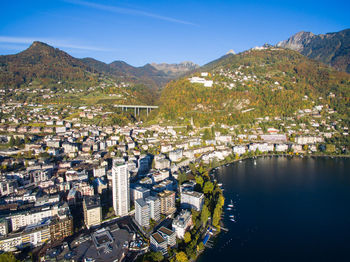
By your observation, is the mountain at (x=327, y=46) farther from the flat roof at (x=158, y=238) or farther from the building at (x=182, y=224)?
the flat roof at (x=158, y=238)

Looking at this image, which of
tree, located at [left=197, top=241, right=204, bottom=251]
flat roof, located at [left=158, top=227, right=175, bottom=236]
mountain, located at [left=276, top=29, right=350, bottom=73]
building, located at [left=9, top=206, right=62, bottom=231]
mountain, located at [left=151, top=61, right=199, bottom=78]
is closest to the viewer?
tree, located at [left=197, top=241, right=204, bottom=251]

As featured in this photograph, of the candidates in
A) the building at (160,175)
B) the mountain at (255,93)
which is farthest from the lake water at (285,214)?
the mountain at (255,93)

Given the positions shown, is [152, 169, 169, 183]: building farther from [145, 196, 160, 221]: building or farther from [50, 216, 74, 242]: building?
[50, 216, 74, 242]: building

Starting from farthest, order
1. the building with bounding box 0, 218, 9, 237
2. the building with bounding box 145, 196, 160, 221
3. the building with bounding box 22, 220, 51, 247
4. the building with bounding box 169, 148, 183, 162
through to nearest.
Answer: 1. the building with bounding box 169, 148, 183, 162
2. the building with bounding box 145, 196, 160, 221
3. the building with bounding box 0, 218, 9, 237
4. the building with bounding box 22, 220, 51, 247

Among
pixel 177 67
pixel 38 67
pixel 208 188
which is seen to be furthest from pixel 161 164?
pixel 177 67

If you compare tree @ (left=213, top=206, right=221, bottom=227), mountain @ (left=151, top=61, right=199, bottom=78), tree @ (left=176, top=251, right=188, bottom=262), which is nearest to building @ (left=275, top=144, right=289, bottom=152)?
tree @ (left=213, top=206, right=221, bottom=227)

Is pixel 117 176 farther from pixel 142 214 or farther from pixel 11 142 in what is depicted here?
pixel 11 142
